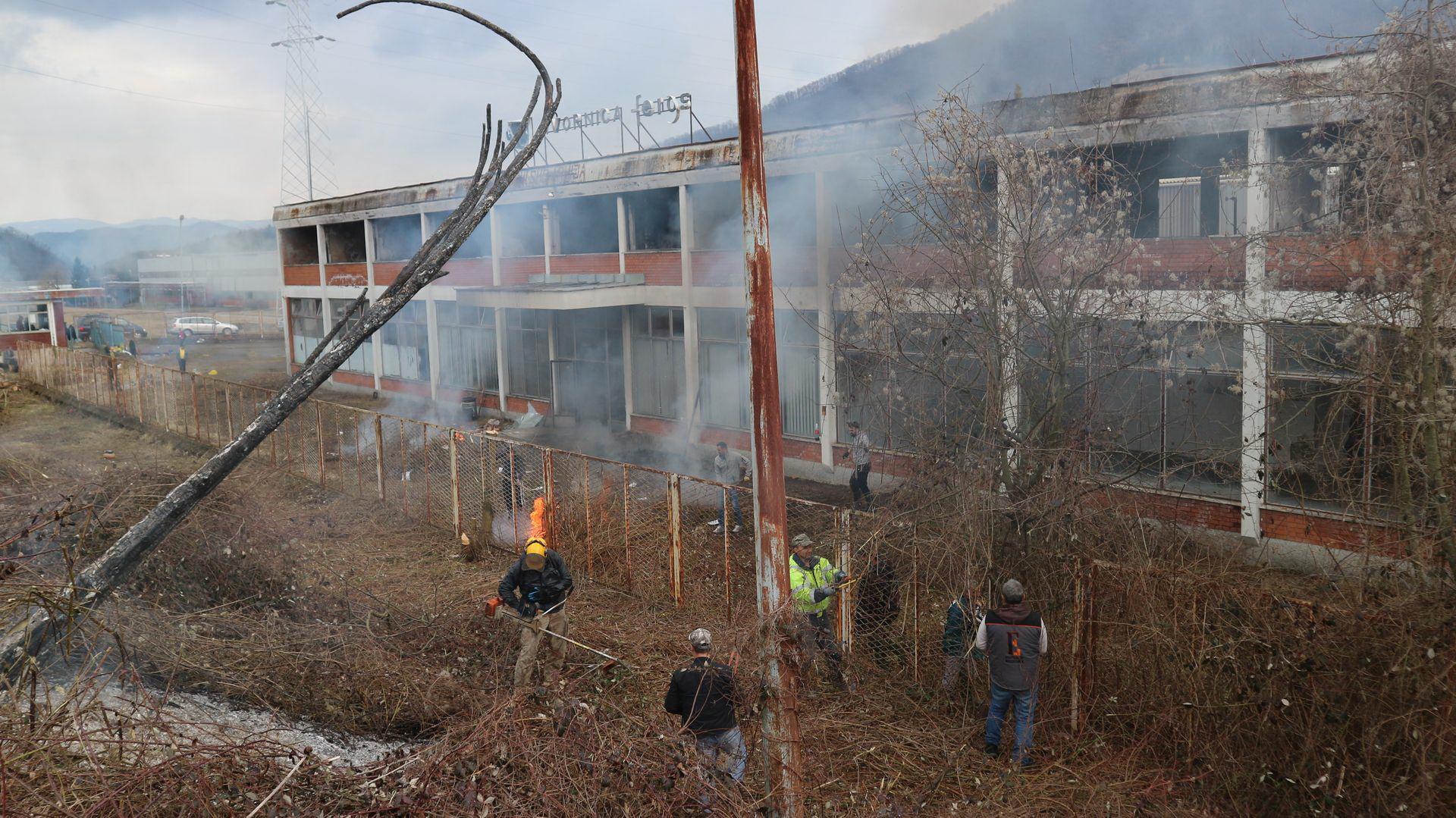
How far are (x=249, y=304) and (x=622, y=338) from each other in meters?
61.0

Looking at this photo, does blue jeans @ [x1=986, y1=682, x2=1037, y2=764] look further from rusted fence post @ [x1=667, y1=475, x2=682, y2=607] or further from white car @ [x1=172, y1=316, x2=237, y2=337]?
white car @ [x1=172, y1=316, x2=237, y2=337]

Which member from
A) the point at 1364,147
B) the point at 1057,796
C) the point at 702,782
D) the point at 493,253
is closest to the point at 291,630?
the point at 702,782

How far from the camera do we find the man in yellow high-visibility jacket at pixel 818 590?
7211 millimetres

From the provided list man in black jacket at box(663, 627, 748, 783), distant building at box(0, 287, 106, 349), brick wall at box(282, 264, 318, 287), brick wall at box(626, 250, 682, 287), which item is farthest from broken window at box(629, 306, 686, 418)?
distant building at box(0, 287, 106, 349)

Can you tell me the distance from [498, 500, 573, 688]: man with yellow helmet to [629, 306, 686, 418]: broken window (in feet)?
32.6

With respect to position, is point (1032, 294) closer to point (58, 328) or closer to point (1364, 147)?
point (1364, 147)

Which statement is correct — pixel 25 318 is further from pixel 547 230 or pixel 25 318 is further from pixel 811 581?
pixel 811 581

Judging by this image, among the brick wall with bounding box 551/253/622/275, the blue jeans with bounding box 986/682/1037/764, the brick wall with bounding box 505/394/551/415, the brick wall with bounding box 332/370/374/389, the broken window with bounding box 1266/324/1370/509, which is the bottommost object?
the blue jeans with bounding box 986/682/1037/764

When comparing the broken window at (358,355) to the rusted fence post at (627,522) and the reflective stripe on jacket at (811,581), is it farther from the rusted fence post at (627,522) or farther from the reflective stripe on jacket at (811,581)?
the reflective stripe on jacket at (811,581)

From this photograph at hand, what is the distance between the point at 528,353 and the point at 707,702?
16675 millimetres

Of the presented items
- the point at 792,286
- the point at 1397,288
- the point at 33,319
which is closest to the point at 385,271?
the point at 792,286

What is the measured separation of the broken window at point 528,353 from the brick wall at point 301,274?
9482mm

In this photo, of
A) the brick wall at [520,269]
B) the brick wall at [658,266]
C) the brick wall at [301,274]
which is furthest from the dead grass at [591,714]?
the brick wall at [301,274]

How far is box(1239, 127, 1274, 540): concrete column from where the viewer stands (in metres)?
9.35
